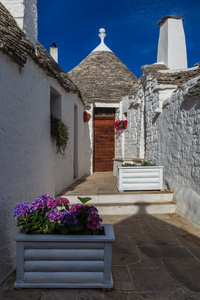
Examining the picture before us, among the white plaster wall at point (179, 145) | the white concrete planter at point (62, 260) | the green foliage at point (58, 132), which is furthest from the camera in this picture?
the green foliage at point (58, 132)

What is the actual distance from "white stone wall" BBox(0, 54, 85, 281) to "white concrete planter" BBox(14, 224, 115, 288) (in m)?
0.46

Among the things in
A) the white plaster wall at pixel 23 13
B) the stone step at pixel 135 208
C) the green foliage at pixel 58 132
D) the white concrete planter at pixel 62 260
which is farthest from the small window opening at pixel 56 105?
the white concrete planter at pixel 62 260

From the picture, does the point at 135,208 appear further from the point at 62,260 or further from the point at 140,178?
the point at 62,260

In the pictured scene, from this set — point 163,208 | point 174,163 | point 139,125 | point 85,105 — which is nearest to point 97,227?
point 163,208

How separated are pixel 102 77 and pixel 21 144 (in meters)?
8.02

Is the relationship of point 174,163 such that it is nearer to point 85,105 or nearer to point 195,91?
point 195,91

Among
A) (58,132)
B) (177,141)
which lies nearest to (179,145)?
(177,141)

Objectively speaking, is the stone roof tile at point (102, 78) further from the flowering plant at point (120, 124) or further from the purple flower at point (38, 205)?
the purple flower at point (38, 205)

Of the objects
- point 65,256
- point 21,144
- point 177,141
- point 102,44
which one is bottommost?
point 65,256

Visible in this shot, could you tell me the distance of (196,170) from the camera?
434 cm

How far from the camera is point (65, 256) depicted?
2.27 m

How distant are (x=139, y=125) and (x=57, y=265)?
6.29 meters

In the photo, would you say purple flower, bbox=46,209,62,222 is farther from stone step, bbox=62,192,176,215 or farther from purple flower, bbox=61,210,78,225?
stone step, bbox=62,192,176,215

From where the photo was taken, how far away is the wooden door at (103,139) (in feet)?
33.4
